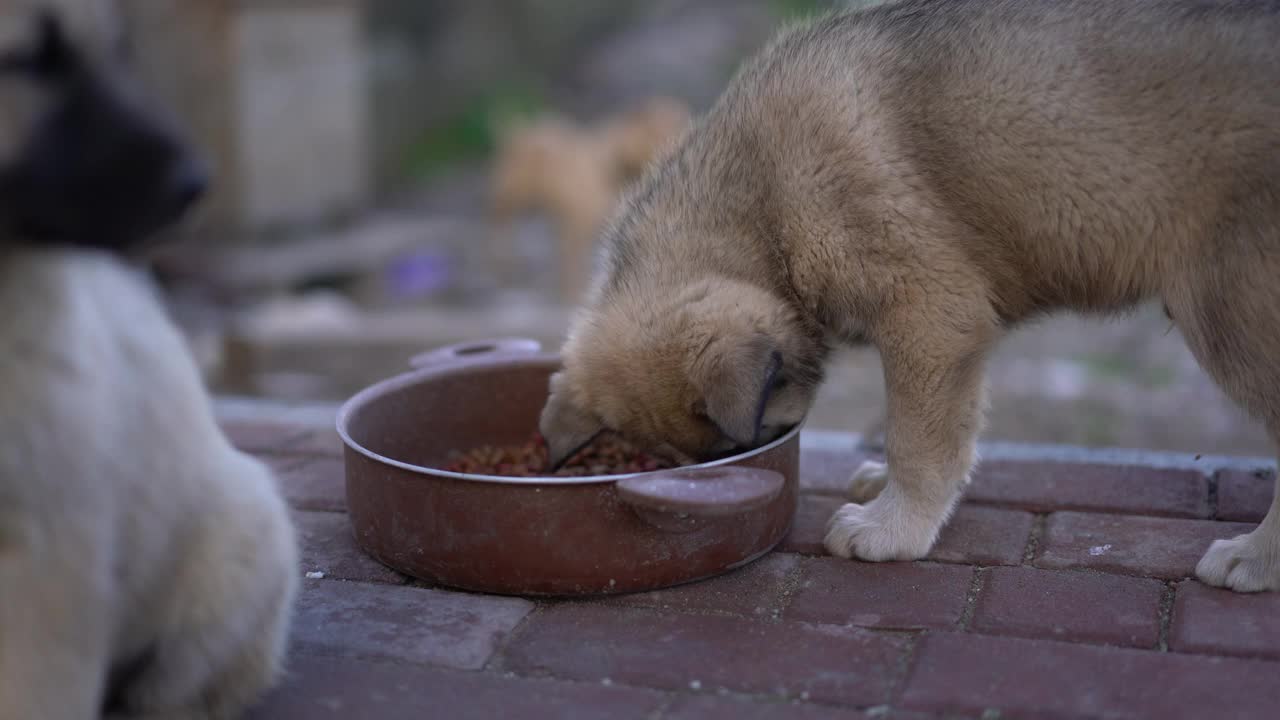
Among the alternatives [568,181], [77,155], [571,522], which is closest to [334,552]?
[571,522]

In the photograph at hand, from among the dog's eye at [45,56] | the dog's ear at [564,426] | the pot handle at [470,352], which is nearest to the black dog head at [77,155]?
the dog's eye at [45,56]

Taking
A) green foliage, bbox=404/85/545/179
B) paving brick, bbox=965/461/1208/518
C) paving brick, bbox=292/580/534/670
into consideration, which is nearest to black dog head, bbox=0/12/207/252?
paving brick, bbox=292/580/534/670

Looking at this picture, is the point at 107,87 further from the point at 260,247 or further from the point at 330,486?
the point at 260,247

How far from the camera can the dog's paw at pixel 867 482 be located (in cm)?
346

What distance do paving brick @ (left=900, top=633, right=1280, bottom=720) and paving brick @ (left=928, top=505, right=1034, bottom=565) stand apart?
0.47 m

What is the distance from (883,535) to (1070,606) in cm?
47

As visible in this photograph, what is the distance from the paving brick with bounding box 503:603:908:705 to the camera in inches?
97.1

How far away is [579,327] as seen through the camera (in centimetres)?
337

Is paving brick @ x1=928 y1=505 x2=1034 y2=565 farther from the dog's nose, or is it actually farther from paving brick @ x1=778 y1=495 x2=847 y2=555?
the dog's nose

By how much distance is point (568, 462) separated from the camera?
11.4 ft

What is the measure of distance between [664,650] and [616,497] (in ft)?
1.13

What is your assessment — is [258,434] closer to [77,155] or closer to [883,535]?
[883,535]

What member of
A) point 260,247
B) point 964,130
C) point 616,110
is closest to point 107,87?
point 964,130

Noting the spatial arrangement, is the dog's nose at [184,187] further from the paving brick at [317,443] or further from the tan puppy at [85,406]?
the paving brick at [317,443]
